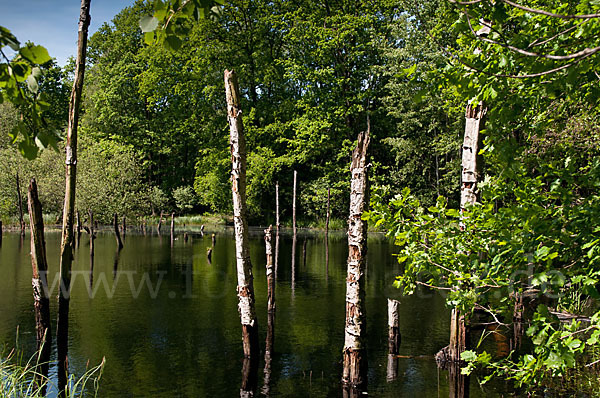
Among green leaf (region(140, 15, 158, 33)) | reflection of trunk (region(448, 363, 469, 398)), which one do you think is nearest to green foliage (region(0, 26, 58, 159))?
green leaf (region(140, 15, 158, 33))

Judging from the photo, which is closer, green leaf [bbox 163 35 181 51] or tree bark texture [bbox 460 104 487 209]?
green leaf [bbox 163 35 181 51]

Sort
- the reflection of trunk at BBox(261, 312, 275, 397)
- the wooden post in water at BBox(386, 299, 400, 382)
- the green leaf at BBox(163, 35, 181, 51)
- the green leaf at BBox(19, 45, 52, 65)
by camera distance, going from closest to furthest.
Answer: the green leaf at BBox(19, 45, 52, 65) → the green leaf at BBox(163, 35, 181, 51) → the reflection of trunk at BBox(261, 312, 275, 397) → the wooden post in water at BBox(386, 299, 400, 382)

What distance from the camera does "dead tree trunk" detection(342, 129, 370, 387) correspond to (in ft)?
26.0

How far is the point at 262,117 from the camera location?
43250mm

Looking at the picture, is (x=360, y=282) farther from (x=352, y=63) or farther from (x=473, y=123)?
(x=352, y=63)

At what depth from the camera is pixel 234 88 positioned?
9.56 m

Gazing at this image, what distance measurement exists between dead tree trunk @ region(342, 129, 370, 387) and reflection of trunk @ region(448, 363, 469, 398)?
1.39m

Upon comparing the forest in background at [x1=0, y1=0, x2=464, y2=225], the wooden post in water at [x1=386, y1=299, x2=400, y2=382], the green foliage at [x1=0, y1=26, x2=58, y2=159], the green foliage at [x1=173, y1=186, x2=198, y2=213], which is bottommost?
the wooden post in water at [x1=386, y1=299, x2=400, y2=382]

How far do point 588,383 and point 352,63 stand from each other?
34.6 m

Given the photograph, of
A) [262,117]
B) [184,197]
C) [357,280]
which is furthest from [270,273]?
[184,197]

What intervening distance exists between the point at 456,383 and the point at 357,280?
2.50 m

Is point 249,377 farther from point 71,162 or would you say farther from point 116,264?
point 116,264

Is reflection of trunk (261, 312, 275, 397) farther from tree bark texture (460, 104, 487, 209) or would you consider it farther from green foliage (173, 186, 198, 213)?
green foliage (173, 186, 198, 213)

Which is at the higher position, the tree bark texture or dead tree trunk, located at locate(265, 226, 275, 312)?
the tree bark texture
